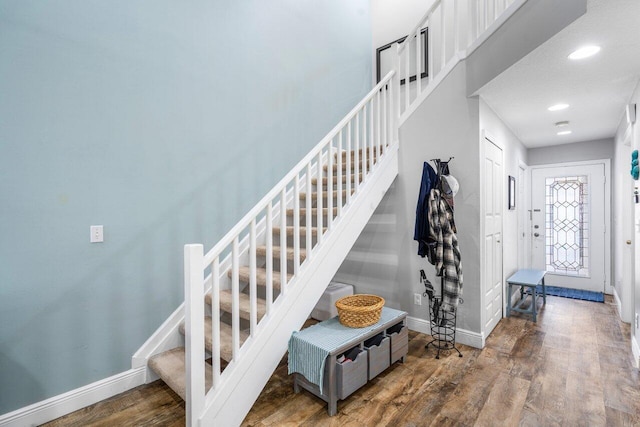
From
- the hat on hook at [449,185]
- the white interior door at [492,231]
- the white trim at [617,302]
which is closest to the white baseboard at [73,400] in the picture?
the hat on hook at [449,185]

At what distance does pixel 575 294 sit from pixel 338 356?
4.23m

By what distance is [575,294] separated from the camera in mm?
4609

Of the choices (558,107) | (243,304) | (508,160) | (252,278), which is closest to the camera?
(252,278)

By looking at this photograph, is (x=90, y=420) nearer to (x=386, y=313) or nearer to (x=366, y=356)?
(x=366, y=356)

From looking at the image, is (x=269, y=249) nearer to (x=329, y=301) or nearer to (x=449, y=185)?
(x=329, y=301)

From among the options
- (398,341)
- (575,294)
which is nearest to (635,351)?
(398,341)

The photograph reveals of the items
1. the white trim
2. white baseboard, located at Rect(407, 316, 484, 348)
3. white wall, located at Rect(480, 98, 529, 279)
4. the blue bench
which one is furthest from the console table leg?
the white trim

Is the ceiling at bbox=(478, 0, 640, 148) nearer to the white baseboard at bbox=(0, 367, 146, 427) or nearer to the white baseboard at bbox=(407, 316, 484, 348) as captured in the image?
the white baseboard at bbox=(407, 316, 484, 348)

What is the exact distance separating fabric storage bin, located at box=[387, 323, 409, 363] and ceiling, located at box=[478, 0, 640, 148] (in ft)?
7.06

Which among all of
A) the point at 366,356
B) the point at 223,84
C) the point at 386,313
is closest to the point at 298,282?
the point at 366,356

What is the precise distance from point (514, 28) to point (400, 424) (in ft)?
9.08

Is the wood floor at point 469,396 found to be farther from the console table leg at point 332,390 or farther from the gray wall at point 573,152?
the gray wall at point 573,152

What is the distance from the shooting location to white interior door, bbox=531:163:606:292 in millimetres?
4641

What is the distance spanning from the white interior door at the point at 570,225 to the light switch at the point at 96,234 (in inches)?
220
